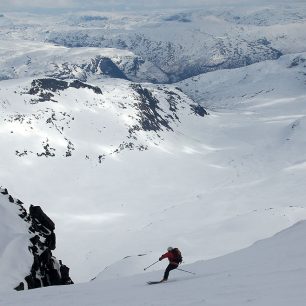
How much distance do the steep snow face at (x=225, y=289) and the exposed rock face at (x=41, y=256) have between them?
11.3 metres

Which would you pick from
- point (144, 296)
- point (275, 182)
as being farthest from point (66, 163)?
point (144, 296)

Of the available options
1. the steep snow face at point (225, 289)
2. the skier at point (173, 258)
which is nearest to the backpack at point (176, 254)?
the skier at point (173, 258)

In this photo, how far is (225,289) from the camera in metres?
18.5

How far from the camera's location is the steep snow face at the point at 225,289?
16.2 m

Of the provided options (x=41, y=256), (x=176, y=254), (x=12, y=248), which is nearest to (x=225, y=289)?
(x=176, y=254)

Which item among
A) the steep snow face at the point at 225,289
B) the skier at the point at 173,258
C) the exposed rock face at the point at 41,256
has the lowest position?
the steep snow face at the point at 225,289

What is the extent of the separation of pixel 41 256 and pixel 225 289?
26723 millimetres

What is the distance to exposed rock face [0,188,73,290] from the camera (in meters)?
37.7

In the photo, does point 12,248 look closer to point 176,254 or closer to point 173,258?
point 173,258

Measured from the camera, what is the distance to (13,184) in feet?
555

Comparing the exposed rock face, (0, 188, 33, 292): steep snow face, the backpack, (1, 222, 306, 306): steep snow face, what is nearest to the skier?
the backpack

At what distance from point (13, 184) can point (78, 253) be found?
2191 inches

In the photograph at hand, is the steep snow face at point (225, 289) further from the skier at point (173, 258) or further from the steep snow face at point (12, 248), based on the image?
the steep snow face at point (12, 248)

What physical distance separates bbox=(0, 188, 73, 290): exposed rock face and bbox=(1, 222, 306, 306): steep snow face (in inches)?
444
